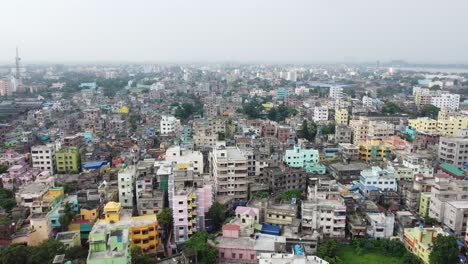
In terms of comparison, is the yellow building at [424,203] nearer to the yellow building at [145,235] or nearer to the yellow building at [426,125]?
the yellow building at [145,235]

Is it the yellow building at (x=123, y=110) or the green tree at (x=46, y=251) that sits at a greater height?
the yellow building at (x=123, y=110)

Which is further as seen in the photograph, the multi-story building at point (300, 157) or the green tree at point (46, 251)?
the multi-story building at point (300, 157)

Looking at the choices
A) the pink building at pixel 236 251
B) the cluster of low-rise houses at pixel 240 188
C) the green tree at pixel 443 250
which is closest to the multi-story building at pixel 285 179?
the cluster of low-rise houses at pixel 240 188

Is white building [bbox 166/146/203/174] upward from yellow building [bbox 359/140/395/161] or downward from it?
upward

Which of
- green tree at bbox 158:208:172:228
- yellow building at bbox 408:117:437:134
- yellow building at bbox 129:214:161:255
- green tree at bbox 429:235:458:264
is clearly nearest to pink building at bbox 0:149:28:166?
green tree at bbox 158:208:172:228

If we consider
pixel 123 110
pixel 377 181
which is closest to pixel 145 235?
pixel 377 181

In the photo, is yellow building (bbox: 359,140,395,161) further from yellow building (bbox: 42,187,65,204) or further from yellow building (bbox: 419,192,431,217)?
yellow building (bbox: 42,187,65,204)

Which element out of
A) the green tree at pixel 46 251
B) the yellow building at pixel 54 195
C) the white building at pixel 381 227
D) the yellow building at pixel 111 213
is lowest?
the white building at pixel 381 227
